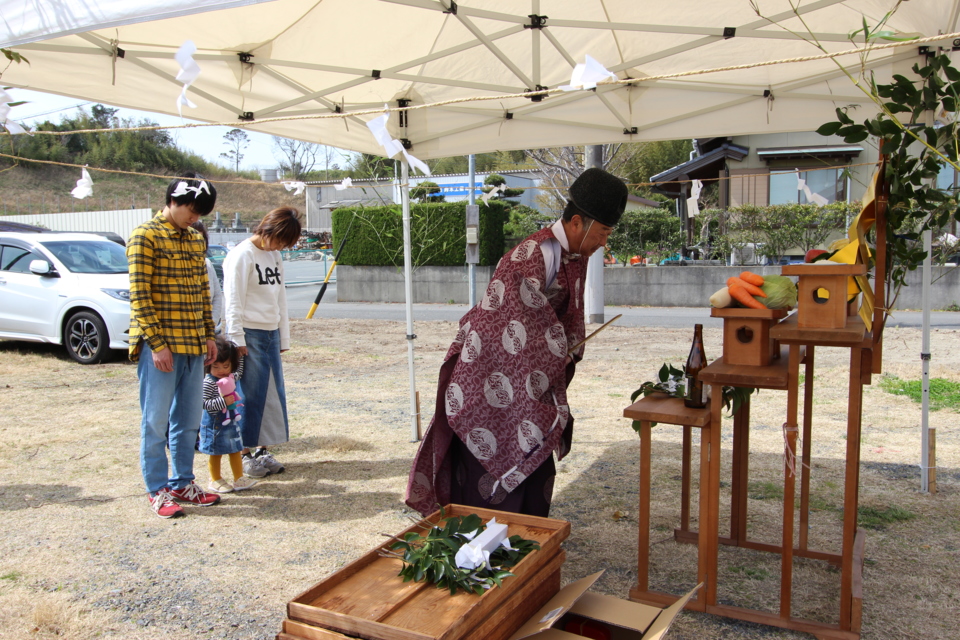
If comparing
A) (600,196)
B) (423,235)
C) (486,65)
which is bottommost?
(600,196)

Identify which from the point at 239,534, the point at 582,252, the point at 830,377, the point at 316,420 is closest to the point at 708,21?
the point at 582,252

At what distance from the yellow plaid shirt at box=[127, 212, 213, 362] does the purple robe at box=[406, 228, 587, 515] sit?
1609 mm

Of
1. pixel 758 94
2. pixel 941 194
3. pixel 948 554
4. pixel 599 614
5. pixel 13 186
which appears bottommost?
pixel 948 554

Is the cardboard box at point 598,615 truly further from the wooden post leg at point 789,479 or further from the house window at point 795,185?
the house window at point 795,185

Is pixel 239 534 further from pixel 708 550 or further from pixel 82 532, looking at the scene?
pixel 708 550

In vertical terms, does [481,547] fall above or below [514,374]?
below

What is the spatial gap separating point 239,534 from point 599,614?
81.4 inches

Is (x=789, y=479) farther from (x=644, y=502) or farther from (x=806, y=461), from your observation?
(x=806, y=461)

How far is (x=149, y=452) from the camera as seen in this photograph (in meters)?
3.49

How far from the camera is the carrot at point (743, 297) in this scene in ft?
8.16

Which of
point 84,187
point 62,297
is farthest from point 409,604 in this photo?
point 62,297

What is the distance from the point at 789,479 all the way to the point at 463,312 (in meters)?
11.6

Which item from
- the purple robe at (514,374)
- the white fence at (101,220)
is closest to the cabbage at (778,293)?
the purple robe at (514,374)

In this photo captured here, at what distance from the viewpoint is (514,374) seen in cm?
259
